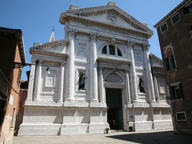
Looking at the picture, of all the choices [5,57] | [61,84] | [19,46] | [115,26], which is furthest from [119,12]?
[5,57]

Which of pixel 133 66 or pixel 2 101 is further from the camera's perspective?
pixel 133 66

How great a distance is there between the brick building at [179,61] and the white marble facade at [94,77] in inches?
228

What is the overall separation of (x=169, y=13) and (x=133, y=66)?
8065mm

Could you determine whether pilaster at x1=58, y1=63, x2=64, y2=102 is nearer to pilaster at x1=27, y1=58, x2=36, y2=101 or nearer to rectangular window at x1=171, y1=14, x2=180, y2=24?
pilaster at x1=27, y1=58, x2=36, y2=101

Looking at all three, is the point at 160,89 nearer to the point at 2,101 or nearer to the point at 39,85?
the point at 39,85

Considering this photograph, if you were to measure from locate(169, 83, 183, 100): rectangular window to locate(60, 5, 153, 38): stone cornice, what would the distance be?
11.9m

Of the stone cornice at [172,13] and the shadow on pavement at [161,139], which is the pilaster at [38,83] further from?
the stone cornice at [172,13]

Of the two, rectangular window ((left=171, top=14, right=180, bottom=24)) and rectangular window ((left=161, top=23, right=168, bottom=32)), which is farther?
rectangular window ((left=161, top=23, right=168, bottom=32))

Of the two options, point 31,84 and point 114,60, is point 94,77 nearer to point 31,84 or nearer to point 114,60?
point 114,60

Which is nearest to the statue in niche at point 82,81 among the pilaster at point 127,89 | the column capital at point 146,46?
the pilaster at point 127,89

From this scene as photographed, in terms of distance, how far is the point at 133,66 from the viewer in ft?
72.6

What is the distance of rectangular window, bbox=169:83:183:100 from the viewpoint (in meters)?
14.4

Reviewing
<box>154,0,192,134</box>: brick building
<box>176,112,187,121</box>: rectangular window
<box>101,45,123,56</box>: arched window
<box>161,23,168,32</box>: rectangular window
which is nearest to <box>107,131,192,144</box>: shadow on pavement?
<box>176,112,187,121</box>: rectangular window

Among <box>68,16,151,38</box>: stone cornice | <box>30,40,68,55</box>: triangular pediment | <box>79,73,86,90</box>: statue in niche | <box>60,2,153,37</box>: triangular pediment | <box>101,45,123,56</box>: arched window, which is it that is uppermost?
<box>60,2,153,37</box>: triangular pediment
